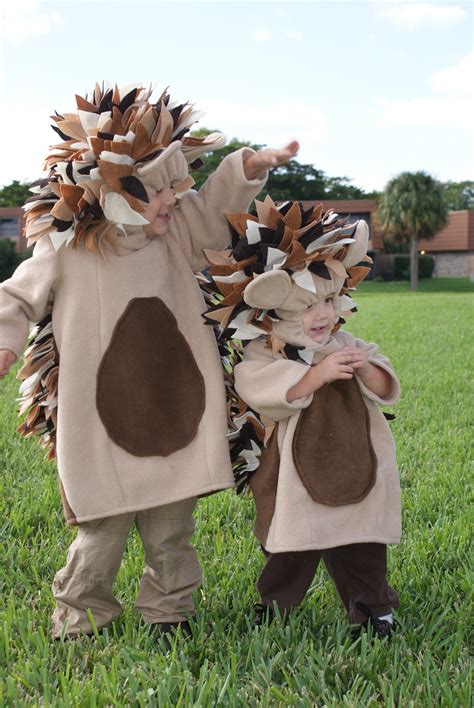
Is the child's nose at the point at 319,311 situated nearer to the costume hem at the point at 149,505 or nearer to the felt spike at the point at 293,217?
the felt spike at the point at 293,217

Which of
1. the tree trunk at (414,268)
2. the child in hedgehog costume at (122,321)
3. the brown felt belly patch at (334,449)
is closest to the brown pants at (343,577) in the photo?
the brown felt belly patch at (334,449)

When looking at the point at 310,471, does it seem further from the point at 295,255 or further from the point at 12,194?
the point at 12,194

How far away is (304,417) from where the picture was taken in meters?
2.65

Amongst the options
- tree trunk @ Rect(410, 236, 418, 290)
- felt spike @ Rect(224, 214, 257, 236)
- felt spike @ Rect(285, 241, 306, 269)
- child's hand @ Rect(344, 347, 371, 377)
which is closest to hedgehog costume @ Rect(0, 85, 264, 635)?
felt spike @ Rect(224, 214, 257, 236)

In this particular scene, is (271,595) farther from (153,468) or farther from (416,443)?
(416,443)

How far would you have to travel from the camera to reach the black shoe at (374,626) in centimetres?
278

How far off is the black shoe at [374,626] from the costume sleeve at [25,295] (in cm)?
138

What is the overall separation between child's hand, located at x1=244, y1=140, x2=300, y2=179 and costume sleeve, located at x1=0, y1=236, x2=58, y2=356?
68 centimetres

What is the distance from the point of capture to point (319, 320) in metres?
2.67

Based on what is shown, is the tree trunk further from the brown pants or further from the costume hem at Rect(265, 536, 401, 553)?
the costume hem at Rect(265, 536, 401, 553)

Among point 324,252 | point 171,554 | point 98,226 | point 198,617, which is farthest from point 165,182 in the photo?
point 198,617

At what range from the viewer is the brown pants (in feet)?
9.14

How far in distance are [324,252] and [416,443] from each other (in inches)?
110

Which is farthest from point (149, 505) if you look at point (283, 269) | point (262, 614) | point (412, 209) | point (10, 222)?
point (10, 222)
